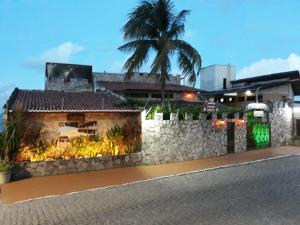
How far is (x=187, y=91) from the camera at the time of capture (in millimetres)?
27719

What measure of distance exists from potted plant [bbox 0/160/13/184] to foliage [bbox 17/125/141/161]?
1.15 meters

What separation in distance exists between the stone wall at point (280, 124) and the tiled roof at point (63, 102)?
39.6ft

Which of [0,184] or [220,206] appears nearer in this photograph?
[220,206]

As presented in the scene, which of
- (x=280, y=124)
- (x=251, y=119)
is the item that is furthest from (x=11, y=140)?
(x=280, y=124)

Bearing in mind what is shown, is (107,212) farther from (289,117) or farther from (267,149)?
(289,117)

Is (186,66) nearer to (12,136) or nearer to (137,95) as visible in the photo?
(137,95)

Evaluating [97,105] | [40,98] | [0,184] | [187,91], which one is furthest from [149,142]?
[187,91]

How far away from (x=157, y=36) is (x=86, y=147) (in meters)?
7.61

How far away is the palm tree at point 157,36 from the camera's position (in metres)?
19.4

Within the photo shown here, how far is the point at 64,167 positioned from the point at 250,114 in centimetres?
1338

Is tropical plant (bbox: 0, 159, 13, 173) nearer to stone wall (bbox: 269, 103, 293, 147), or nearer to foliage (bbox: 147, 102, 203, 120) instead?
foliage (bbox: 147, 102, 203, 120)

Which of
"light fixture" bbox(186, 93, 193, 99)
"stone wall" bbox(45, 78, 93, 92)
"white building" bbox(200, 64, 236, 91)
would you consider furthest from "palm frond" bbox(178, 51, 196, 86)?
"white building" bbox(200, 64, 236, 91)

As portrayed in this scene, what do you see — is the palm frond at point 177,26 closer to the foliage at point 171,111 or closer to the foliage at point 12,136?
the foliage at point 171,111

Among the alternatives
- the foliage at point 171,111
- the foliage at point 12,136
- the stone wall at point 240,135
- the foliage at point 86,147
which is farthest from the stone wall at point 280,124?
the foliage at point 12,136
